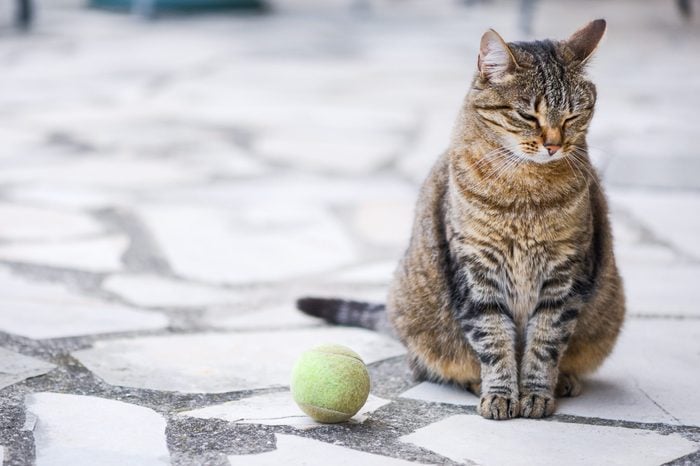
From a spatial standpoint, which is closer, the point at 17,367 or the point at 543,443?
the point at 543,443

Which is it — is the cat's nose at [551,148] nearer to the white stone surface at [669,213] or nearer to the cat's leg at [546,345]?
the cat's leg at [546,345]

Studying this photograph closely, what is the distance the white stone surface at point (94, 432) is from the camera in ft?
7.34

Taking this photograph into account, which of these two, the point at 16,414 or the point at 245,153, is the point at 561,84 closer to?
the point at 16,414

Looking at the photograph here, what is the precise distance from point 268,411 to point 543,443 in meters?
0.65

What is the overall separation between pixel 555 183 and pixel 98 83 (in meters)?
4.68

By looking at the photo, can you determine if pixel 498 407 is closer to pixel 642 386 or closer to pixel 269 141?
pixel 642 386

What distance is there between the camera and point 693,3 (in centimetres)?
960

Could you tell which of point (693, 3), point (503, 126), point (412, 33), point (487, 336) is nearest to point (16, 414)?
point (487, 336)

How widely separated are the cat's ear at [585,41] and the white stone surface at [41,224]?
2159mm

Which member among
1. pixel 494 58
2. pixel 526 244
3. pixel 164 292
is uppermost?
pixel 494 58

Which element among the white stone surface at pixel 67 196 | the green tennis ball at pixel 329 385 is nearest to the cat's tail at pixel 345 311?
the green tennis ball at pixel 329 385

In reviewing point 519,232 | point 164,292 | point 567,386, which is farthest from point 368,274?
point 519,232

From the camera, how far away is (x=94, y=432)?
2381 mm

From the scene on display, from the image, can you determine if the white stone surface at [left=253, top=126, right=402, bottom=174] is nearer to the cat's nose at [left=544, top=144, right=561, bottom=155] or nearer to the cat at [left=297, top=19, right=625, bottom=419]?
the cat at [left=297, top=19, right=625, bottom=419]
